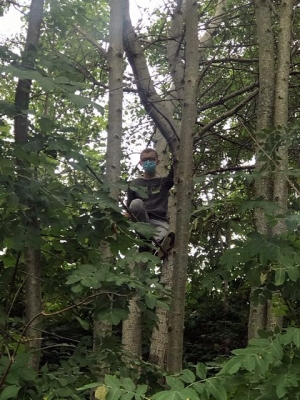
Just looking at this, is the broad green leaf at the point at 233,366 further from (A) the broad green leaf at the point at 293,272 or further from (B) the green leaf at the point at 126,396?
(A) the broad green leaf at the point at 293,272

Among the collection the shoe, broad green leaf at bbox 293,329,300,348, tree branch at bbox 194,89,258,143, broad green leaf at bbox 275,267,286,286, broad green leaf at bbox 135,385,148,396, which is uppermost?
tree branch at bbox 194,89,258,143

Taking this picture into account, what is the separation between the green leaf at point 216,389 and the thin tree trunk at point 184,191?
3.59 ft

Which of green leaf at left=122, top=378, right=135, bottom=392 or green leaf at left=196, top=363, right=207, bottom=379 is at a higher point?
green leaf at left=196, top=363, right=207, bottom=379

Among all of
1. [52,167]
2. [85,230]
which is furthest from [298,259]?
[52,167]

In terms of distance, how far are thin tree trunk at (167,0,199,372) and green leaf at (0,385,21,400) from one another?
3.62ft

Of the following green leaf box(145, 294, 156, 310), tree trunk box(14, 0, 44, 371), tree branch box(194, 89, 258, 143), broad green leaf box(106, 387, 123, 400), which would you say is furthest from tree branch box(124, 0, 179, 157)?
broad green leaf box(106, 387, 123, 400)

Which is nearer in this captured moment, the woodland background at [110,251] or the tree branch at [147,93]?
the woodland background at [110,251]

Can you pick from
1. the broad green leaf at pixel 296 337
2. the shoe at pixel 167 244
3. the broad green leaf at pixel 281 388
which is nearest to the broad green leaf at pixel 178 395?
the broad green leaf at pixel 281 388

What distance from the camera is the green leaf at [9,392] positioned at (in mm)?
2430

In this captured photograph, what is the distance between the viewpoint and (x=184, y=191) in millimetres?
3844

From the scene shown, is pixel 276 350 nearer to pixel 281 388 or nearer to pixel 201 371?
pixel 281 388

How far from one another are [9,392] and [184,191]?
186 cm

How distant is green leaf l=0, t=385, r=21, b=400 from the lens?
95.7 inches

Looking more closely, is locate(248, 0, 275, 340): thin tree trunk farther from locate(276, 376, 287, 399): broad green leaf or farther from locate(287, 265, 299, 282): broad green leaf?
locate(276, 376, 287, 399): broad green leaf
